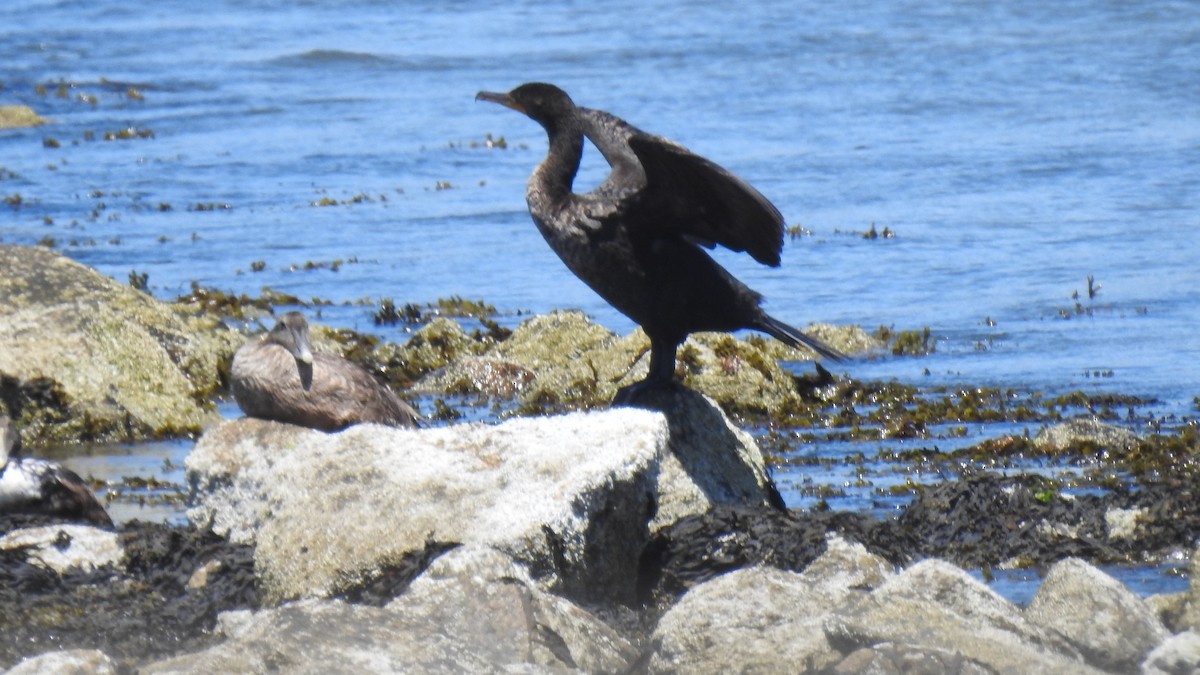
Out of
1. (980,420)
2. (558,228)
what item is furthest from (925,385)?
(558,228)

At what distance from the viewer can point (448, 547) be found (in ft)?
15.3

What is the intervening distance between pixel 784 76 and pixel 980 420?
44.9ft

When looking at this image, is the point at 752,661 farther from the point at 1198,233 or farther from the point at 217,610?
the point at 1198,233

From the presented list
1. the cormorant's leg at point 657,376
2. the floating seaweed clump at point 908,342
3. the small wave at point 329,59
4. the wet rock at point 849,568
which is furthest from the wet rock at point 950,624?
the small wave at point 329,59

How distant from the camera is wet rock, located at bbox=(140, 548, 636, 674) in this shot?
→ 3.87 m

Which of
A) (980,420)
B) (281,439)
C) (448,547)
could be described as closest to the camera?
(448,547)

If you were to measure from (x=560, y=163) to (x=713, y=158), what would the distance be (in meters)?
9.43

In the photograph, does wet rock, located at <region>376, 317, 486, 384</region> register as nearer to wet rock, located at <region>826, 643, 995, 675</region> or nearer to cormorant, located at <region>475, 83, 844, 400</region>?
cormorant, located at <region>475, 83, 844, 400</region>

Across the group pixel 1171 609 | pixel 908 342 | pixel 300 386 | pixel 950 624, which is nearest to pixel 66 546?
pixel 300 386

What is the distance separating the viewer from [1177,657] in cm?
387

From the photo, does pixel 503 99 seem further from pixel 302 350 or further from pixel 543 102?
pixel 302 350

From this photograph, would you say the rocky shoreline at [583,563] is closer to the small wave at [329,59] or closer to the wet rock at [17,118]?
the wet rock at [17,118]

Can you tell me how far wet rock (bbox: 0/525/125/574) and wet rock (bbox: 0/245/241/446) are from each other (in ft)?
6.82

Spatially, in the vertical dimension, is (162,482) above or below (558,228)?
below
